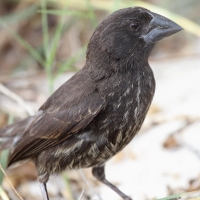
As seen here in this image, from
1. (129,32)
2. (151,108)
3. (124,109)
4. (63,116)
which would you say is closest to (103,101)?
(124,109)

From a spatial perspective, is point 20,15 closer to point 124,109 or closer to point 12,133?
→ point 12,133

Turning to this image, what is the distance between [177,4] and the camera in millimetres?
7047

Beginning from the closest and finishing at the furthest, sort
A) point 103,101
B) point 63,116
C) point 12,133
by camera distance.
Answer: point 103,101, point 63,116, point 12,133

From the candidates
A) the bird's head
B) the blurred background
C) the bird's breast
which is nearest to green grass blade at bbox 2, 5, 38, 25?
the blurred background

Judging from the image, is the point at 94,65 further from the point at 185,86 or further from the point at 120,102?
the point at 185,86

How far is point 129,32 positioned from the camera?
4047 mm

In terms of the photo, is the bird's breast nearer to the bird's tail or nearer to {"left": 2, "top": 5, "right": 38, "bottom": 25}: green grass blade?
the bird's tail

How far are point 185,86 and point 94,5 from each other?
3.68 feet

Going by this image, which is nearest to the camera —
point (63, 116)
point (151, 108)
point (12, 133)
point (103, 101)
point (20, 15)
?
point (103, 101)

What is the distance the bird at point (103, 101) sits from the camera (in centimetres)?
392

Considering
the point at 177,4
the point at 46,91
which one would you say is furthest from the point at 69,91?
the point at 177,4

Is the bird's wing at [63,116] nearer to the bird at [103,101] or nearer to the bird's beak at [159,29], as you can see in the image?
the bird at [103,101]

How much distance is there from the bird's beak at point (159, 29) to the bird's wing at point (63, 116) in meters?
0.46

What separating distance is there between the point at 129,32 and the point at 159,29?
0.20 m
